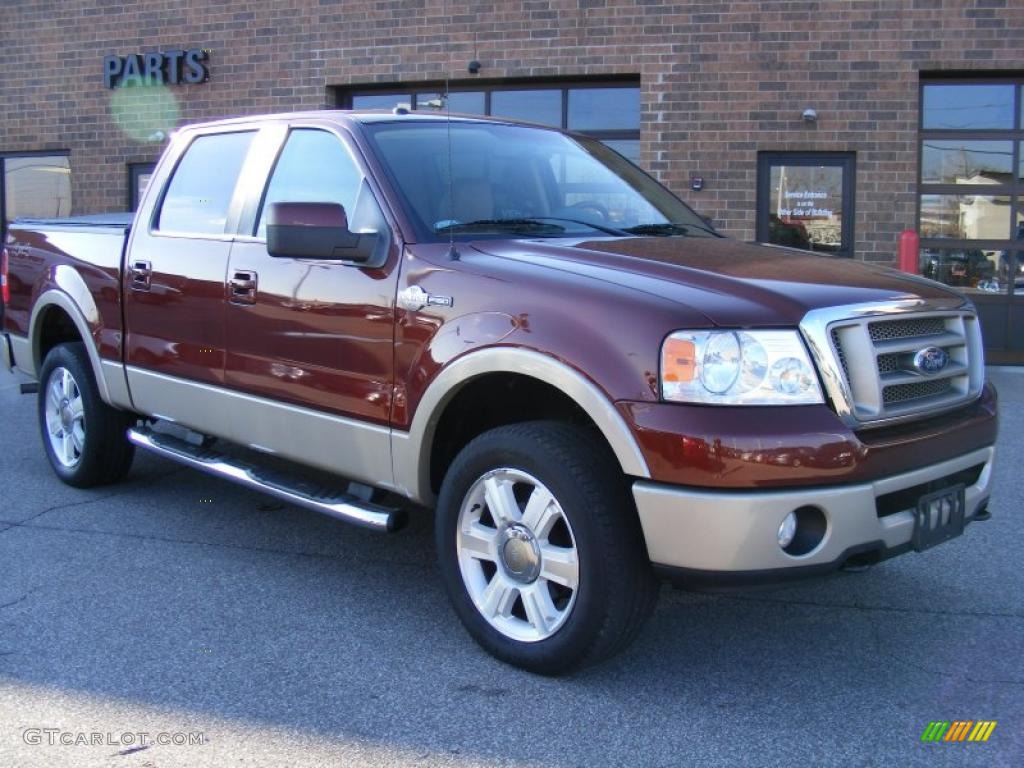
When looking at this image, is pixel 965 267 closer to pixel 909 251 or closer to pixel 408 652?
pixel 909 251

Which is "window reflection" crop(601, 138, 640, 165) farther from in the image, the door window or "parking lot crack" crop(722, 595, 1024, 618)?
"parking lot crack" crop(722, 595, 1024, 618)

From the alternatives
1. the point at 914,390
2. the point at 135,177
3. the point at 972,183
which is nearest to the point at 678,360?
the point at 914,390

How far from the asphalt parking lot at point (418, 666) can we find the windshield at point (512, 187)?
1534 mm

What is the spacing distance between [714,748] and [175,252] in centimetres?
332

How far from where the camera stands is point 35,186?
1502cm

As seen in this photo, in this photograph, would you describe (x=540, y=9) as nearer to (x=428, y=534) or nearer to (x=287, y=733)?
(x=428, y=534)

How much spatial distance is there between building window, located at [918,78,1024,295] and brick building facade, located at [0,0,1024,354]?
7 centimetres

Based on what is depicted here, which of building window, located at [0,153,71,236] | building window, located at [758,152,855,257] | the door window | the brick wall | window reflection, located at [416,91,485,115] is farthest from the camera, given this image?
building window, located at [0,153,71,236]

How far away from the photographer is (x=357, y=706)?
3264 millimetres

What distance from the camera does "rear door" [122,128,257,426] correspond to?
15.2ft

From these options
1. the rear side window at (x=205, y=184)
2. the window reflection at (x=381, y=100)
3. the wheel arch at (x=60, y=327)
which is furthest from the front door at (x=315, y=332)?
the window reflection at (x=381, y=100)

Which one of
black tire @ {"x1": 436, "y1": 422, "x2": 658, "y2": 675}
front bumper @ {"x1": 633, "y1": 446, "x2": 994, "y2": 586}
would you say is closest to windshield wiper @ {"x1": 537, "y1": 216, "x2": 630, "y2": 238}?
black tire @ {"x1": 436, "y1": 422, "x2": 658, "y2": 675}

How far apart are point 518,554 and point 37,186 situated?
13.9 metres

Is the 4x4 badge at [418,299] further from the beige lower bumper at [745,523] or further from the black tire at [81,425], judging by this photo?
the black tire at [81,425]
